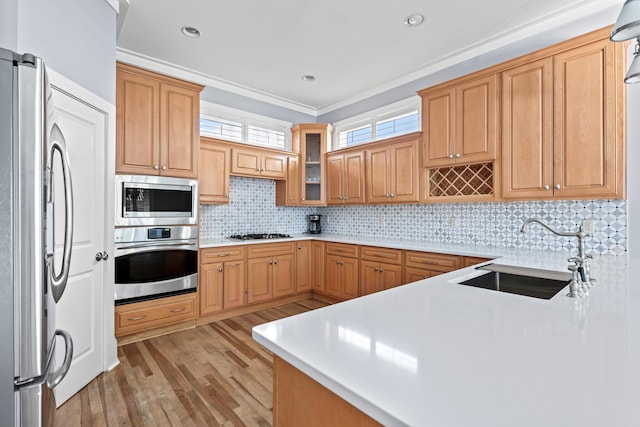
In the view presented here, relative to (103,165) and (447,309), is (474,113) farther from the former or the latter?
(103,165)

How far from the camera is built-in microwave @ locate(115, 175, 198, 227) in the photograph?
9.25 feet

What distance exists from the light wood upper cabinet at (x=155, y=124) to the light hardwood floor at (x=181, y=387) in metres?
1.65

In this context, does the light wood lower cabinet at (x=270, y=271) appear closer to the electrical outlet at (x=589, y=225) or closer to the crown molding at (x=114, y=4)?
the crown molding at (x=114, y=4)

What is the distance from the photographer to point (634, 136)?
90.0 inches

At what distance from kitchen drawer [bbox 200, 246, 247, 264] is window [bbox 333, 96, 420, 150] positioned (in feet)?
7.34

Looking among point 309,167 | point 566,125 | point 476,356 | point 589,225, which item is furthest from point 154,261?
point 589,225

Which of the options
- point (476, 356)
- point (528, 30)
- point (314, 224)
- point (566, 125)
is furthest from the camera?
point (314, 224)

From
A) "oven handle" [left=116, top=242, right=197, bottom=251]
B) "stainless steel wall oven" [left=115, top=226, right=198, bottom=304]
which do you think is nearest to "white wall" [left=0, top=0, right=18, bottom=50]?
"stainless steel wall oven" [left=115, top=226, right=198, bottom=304]

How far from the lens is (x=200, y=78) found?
3.86m

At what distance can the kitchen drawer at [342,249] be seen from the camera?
3.81 m

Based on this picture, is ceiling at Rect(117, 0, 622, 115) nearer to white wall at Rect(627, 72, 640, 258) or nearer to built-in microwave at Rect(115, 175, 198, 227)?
white wall at Rect(627, 72, 640, 258)

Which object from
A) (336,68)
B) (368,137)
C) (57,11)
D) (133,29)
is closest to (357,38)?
(336,68)

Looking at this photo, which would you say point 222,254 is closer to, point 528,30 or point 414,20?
point 414,20

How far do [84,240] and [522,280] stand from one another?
112 inches
